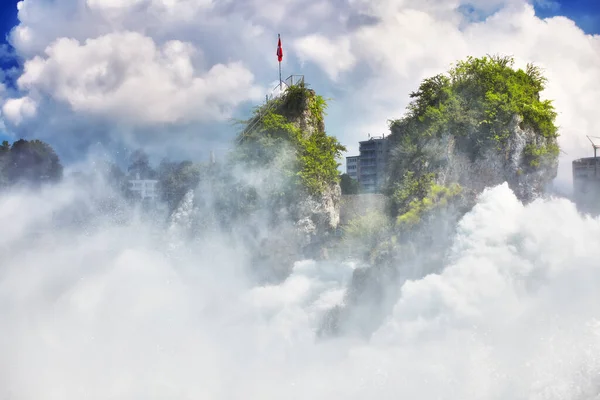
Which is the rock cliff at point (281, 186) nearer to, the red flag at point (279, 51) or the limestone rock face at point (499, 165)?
the red flag at point (279, 51)

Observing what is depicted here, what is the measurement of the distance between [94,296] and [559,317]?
2205 centimetres

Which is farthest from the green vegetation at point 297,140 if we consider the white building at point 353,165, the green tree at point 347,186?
the white building at point 353,165

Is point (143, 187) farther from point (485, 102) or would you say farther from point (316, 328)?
point (485, 102)

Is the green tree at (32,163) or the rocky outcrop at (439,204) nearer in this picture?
the rocky outcrop at (439,204)

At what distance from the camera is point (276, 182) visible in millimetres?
25750

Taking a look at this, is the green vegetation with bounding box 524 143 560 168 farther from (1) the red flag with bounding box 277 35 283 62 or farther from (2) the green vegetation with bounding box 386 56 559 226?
(1) the red flag with bounding box 277 35 283 62

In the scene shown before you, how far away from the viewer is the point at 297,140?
26.0m

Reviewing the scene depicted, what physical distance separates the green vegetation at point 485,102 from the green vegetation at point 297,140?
5.08 metres

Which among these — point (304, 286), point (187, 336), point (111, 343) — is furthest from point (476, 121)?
point (111, 343)

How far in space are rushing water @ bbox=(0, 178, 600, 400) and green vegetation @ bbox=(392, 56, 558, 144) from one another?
3.20 metres

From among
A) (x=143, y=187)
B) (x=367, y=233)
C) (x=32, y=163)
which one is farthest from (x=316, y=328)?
(x=32, y=163)

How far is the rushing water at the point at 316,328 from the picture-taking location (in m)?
17.3

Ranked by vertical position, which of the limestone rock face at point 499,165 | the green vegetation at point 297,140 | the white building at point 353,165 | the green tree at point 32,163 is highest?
the white building at point 353,165

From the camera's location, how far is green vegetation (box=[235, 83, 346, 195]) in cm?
2561
